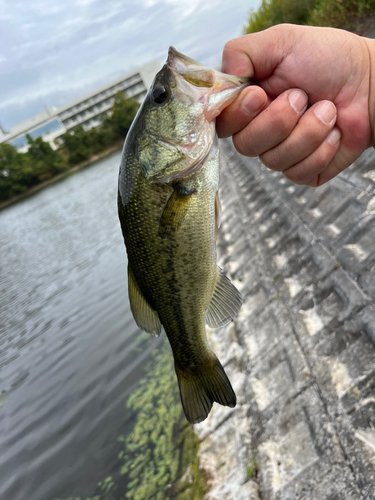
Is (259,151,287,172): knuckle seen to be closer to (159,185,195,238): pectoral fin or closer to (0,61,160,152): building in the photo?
(159,185,195,238): pectoral fin

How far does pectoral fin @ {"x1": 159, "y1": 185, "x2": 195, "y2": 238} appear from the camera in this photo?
2.21 m

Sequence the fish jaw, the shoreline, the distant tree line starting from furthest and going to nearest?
the distant tree line, the shoreline, the fish jaw

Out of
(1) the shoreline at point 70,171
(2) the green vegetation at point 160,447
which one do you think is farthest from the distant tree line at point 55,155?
(2) the green vegetation at point 160,447

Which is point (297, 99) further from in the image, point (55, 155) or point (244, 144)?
point (55, 155)

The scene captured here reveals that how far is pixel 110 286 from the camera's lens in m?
11.7

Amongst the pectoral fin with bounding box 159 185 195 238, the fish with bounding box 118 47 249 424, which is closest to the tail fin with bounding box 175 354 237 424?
the fish with bounding box 118 47 249 424

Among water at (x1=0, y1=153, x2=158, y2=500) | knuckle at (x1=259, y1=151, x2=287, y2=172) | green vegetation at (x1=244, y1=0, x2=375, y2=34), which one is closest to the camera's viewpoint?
knuckle at (x1=259, y1=151, x2=287, y2=172)

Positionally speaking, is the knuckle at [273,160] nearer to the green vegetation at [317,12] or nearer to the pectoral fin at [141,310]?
the pectoral fin at [141,310]

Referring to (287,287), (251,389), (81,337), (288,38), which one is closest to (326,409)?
(251,389)

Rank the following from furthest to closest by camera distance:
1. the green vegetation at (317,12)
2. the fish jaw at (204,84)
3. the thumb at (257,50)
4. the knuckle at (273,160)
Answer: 1. the green vegetation at (317,12)
2. the knuckle at (273,160)
3. the thumb at (257,50)
4. the fish jaw at (204,84)

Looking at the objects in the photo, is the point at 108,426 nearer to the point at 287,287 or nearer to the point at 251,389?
the point at 251,389

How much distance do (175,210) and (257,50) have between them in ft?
3.88

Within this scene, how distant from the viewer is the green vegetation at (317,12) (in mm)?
10750

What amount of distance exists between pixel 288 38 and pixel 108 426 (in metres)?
6.69
